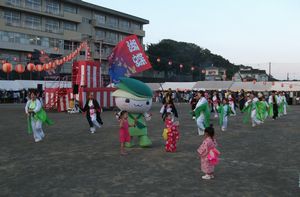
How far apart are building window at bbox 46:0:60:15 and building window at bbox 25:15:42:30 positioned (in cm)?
192

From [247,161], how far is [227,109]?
6292 millimetres

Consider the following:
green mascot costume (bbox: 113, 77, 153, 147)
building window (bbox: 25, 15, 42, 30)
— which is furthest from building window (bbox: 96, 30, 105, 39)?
green mascot costume (bbox: 113, 77, 153, 147)

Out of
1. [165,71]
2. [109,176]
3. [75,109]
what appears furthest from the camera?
[165,71]

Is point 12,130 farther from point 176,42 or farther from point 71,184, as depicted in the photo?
point 176,42

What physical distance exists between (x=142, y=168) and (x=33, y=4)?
44.8 metres

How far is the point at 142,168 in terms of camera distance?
23.9 feet

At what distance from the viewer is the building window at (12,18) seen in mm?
44312

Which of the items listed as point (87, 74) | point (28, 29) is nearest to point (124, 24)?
point (28, 29)

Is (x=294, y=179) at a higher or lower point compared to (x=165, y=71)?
lower

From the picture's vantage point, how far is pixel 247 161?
8008 mm

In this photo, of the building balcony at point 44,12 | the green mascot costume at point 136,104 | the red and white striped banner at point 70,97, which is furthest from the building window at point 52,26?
the green mascot costume at point 136,104

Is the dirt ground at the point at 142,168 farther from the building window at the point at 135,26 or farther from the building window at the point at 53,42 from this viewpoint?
the building window at the point at 135,26

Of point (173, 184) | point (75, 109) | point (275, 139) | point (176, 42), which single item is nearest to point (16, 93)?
point (75, 109)

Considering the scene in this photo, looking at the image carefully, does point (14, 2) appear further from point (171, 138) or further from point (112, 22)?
point (171, 138)
